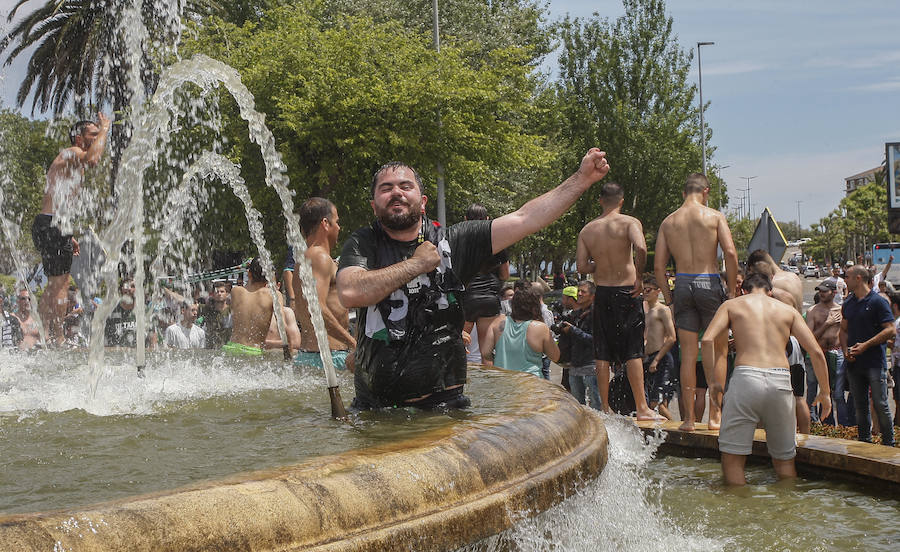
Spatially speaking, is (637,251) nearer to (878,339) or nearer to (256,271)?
(878,339)

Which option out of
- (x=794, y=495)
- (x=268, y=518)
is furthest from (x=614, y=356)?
(x=268, y=518)

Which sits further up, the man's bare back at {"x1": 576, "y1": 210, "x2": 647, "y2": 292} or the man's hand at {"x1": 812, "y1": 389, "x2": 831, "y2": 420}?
the man's bare back at {"x1": 576, "y1": 210, "x2": 647, "y2": 292}

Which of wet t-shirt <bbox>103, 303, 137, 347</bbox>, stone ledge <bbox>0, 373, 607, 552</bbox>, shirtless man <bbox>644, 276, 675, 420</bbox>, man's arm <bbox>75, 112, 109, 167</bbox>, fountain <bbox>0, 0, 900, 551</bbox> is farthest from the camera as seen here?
wet t-shirt <bbox>103, 303, 137, 347</bbox>

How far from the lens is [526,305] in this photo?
7.71 meters

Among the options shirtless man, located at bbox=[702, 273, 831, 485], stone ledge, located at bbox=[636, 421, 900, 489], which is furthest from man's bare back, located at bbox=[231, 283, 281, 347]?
shirtless man, located at bbox=[702, 273, 831, 485]

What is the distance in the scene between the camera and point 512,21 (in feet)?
116

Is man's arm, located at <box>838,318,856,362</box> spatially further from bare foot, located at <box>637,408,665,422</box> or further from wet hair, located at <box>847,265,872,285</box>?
bare foot, located at <box>637,408,665,422</box>

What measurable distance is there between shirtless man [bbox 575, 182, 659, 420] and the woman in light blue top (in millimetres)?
468

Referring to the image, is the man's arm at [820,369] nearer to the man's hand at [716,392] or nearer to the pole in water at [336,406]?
the man's hand at [716,392]

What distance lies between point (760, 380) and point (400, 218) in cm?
293

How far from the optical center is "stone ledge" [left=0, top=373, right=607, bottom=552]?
229cm

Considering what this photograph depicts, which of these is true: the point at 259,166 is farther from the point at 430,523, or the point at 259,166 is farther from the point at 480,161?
the point at 430,523

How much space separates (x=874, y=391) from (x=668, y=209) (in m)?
34.7

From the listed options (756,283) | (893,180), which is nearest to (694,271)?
(756,283)
